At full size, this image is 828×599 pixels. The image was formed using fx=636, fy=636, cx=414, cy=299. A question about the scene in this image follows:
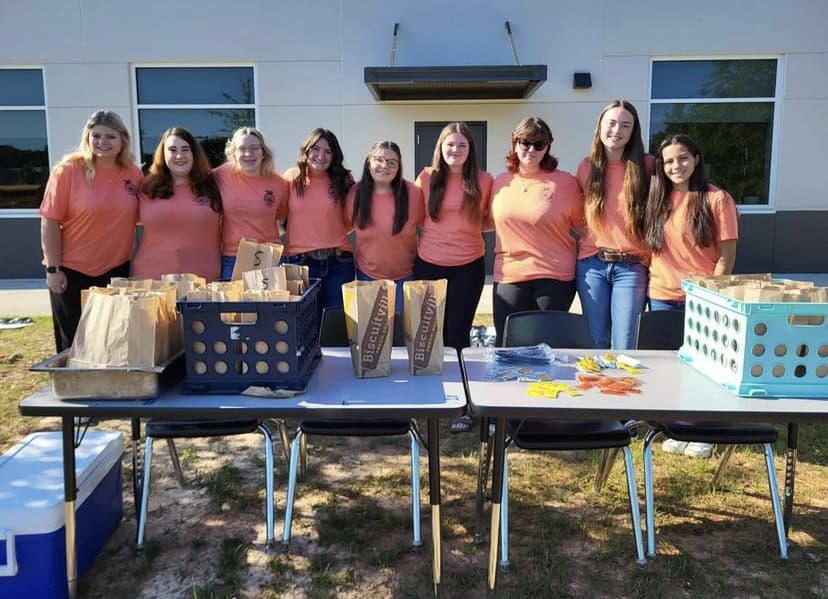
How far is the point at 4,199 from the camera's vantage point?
850 centimetres

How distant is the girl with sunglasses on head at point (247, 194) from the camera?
343cm

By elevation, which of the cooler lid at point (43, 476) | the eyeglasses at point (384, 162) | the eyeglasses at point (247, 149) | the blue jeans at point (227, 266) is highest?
the eyeglasses at point (247, 149)

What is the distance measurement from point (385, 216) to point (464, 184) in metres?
0.45

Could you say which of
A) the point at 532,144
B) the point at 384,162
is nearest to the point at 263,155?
the point at 384,162

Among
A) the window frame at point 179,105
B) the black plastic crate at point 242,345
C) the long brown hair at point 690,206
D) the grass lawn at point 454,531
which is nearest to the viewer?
the black plastic crate at point 242,345

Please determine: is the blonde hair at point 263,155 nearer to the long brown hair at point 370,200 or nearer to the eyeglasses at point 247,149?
the eyeglasses at point 247,149

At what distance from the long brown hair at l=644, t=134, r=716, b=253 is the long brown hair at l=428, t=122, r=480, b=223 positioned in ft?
2.87

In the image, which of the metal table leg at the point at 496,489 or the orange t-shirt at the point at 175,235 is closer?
the metal table leg at the point at 496,489

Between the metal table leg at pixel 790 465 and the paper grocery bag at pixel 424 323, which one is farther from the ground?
the paper grocery bag at pixel 424 323

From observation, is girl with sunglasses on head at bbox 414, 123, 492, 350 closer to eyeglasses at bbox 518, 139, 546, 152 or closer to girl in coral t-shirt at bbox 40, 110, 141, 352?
eyeglasses at bbox 518, 139, 546, 152

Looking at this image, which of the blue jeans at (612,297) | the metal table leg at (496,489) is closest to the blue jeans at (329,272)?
the blue jeans at (612,297)

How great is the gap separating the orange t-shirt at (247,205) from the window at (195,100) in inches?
199

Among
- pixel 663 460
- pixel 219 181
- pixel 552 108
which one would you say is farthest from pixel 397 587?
pixel 552 108

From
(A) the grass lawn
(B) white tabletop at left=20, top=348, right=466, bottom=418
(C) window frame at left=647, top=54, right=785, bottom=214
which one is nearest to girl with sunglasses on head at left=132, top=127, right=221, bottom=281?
(A) the grass lawn
